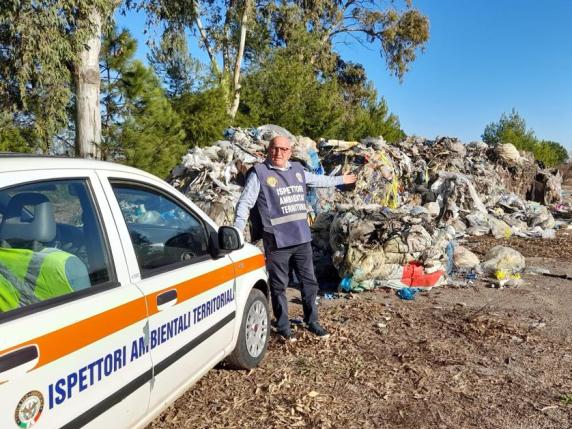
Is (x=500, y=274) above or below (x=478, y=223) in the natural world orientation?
below

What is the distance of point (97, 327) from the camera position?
213 centimetres

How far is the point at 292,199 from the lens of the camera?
4.48m

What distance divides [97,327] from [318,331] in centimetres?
293

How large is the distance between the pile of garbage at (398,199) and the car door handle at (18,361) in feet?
16.4

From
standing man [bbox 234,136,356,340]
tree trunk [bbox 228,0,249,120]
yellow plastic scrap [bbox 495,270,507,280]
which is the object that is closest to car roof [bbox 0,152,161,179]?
standing man [bbox 234,136,356,340]

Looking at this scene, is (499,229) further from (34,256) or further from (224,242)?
(34,256)

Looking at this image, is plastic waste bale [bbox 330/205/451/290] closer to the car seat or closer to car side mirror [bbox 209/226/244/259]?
car side mirror [bbox 209/226/244/259]

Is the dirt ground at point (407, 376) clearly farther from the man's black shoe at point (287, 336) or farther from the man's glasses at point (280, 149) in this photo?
the man's glasses at point (280, 149)

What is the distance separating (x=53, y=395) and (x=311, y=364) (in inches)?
102

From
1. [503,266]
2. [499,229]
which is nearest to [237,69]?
[499,229]

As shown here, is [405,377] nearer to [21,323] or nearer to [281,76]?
[21,323]

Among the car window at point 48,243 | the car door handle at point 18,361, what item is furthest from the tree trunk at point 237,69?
the car door handle at point 18,361

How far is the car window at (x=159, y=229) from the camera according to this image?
2688 mm

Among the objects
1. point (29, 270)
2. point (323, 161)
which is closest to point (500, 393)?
point (29, 270)
